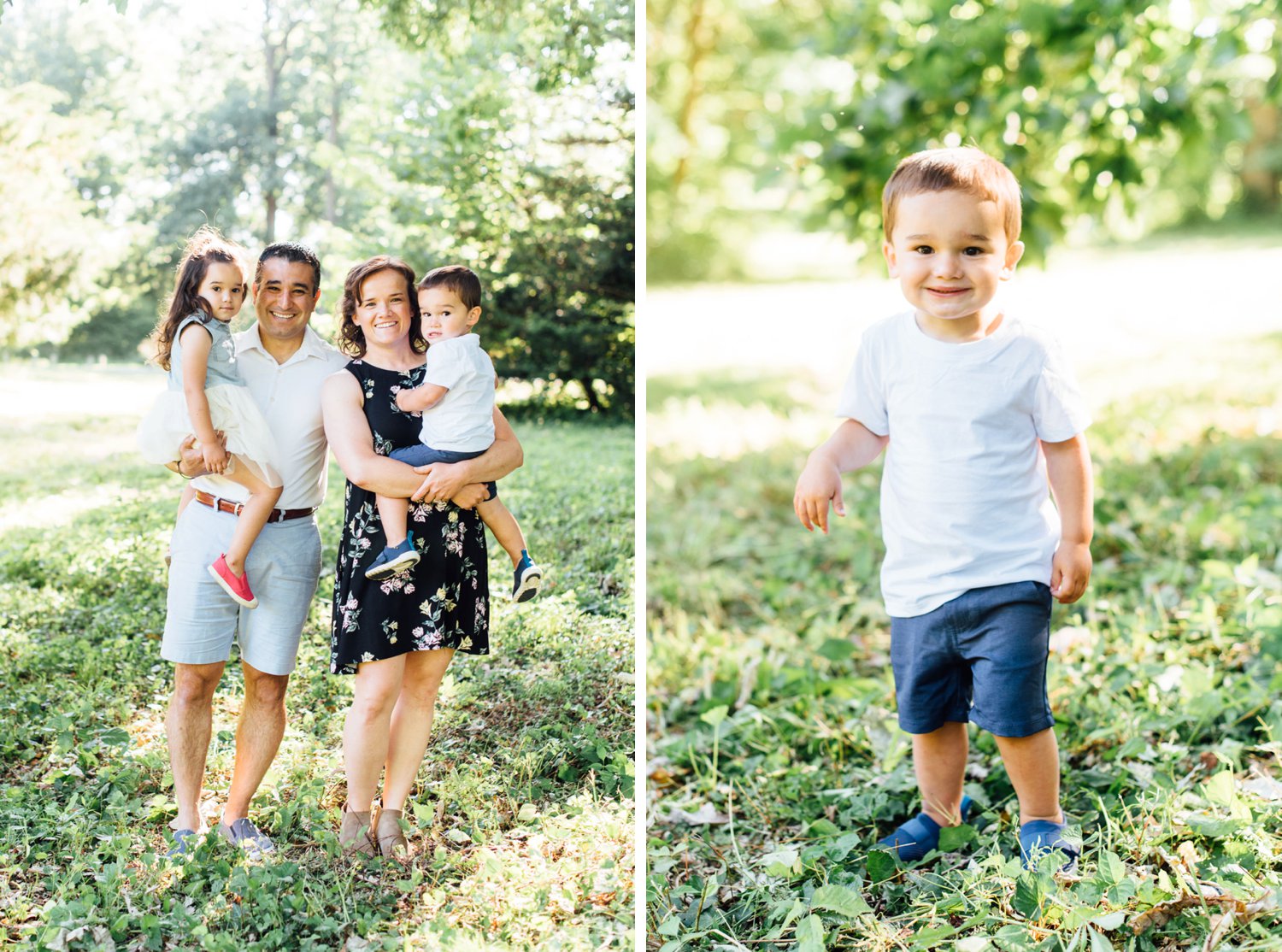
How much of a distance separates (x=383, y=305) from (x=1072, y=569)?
1.62 meters

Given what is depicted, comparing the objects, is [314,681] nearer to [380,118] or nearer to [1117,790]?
[380,118]

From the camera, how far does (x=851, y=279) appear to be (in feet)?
55.9

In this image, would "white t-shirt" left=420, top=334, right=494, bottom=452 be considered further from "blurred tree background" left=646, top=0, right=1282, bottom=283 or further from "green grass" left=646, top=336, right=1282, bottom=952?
"blurred tree background" left=646, top=0, right=1282, bottom=283

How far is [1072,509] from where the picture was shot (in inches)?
92.5

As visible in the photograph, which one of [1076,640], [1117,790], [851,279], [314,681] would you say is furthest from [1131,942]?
[851,279]

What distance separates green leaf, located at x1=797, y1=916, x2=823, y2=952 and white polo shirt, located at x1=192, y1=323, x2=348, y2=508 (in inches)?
57.8

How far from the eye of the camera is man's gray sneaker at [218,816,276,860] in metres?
2.49

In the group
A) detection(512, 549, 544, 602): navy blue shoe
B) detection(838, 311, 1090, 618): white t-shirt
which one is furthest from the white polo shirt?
detection(838, 311, 1090, 618): white t-shirt

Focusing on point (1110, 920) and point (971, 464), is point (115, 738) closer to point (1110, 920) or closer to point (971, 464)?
point (971, 464)

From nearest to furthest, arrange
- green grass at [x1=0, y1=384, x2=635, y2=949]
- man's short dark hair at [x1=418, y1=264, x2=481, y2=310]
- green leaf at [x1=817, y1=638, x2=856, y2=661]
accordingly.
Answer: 1. green grass at [x1=0, y1=384, x2=635, y2=949]
2. man's short dark hair at [x1=418, y1=264, x2=481, y2=310]
3. green leaf at [x1=817, y1=638, x2=856, y2=661]

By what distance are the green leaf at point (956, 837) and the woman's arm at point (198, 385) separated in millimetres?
1909

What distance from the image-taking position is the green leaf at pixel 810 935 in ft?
7.62

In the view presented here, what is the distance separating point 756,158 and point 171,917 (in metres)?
5.12

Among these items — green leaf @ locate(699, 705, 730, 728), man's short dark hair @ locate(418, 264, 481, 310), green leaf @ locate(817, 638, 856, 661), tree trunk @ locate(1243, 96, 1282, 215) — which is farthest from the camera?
tree trunk @ locate(1243, 96, 1282, 215)
